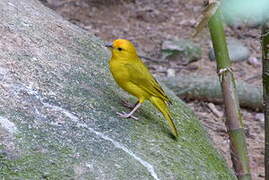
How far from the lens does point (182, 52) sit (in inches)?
304

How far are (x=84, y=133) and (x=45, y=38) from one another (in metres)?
1.08

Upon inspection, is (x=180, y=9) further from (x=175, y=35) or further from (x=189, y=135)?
(x=189, y=135)

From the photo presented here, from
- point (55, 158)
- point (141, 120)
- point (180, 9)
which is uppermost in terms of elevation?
point (180, 9)

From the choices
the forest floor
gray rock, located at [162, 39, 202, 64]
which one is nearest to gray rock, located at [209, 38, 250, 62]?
the forest floor

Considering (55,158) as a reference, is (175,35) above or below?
above

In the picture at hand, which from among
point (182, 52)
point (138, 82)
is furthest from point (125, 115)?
point (182, 52)

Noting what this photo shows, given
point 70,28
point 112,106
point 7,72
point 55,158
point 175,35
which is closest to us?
point 55,158

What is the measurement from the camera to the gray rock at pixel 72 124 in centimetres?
278

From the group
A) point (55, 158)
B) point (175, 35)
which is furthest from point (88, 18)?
point (55, 158)

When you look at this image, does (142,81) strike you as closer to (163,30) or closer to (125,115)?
(125,115)

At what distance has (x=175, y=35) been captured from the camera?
8430 millimetres

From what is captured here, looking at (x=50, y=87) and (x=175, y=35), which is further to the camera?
(x=175, y=35)

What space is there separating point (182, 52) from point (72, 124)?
15.7ft

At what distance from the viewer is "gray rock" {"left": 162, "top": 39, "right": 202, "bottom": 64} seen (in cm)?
773
